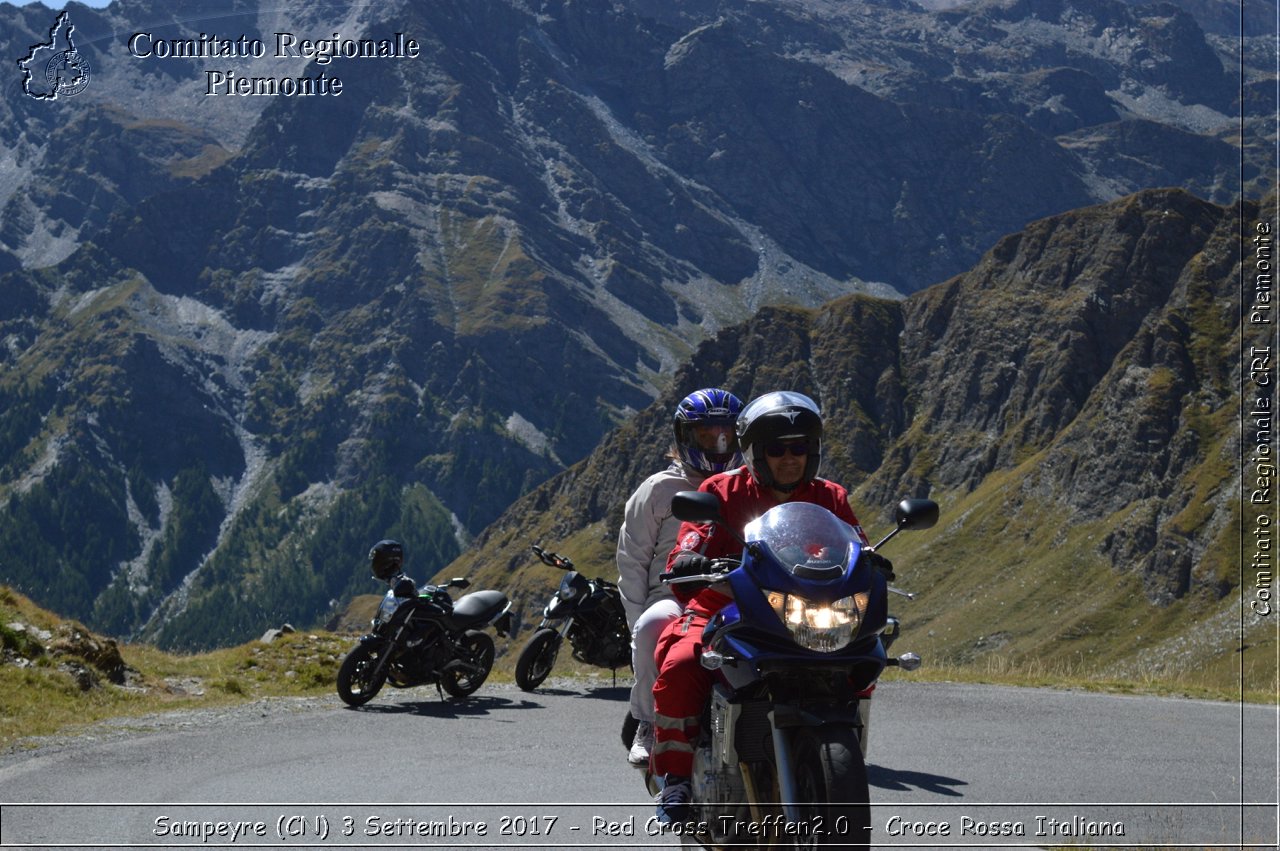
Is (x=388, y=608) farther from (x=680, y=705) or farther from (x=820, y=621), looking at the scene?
(x=820, y=621)

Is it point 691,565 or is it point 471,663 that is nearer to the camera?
point 691,565

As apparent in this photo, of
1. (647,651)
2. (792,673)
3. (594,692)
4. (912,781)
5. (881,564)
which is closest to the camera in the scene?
(792,673)

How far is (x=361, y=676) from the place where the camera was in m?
18.0

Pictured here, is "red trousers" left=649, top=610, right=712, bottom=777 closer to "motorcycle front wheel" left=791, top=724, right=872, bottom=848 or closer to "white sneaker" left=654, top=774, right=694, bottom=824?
"white sneaker" left=654, top=774, right=694, bottom=824

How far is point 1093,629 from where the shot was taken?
12400 centimetres

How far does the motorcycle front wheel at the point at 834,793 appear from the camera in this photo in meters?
6.64

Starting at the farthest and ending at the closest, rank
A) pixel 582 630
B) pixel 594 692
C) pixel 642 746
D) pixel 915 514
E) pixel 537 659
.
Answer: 1. pixel 582 630
2. pixel 537 659
3. pixel 594 692
4. pixel 642 746
5. pixel 915 514

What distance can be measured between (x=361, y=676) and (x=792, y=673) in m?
11.9

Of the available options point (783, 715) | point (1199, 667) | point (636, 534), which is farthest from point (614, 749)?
point (1199, 667)

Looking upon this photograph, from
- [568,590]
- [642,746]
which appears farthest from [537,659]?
[642,746]

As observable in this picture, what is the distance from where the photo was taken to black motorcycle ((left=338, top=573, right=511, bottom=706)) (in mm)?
18016

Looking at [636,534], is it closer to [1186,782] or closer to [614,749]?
[614,749]

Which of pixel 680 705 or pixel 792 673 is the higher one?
pixel 792 673

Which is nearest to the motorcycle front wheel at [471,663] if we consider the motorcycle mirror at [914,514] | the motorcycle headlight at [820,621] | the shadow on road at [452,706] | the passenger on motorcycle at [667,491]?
the shadow on road at [452,706]
